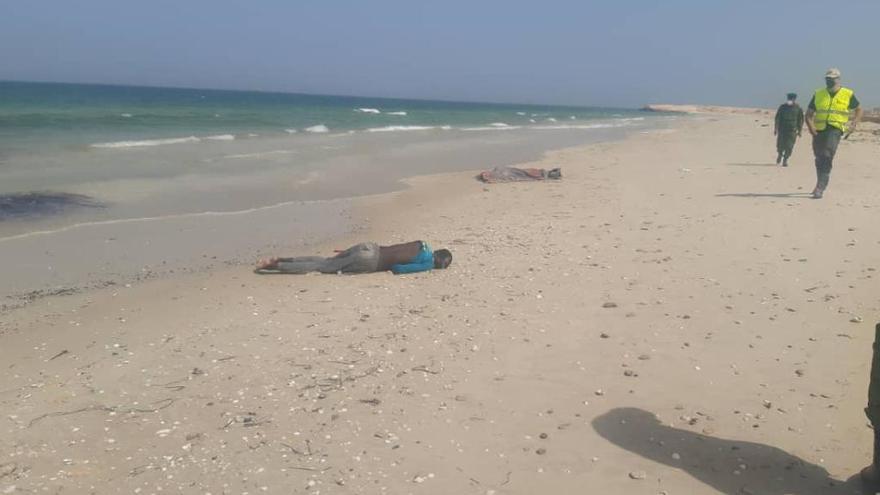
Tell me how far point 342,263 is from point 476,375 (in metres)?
2.90

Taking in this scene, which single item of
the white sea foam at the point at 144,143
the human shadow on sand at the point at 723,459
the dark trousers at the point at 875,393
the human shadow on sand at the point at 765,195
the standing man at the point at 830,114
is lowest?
the white sea foam at the point at 144,143

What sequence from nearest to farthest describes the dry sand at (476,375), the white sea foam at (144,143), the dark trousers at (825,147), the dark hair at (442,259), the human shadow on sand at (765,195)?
the dry sand at (476,375), the dark hair at (442,259), the dark trousers at (825,147), the human shadow on sand at (765,195), the white sea foam at (144,143)

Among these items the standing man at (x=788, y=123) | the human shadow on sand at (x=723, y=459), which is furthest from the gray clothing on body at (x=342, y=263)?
the standing man at (x=788, y=123)

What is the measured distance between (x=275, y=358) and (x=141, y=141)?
69.9ft

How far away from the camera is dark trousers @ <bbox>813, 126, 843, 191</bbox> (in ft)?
32.5

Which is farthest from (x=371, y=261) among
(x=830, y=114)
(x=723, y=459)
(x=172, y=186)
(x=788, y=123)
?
(x=788, y=123)

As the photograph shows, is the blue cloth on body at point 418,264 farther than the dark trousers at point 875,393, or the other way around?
the blue cloth on body at point 418,264

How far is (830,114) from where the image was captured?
31.9 ft

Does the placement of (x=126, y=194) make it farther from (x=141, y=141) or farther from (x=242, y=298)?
(x=141, y=141)

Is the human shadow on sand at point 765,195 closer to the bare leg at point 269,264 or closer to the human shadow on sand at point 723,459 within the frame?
the bare leg at point 269,264

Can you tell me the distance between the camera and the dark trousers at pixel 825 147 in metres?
9.91

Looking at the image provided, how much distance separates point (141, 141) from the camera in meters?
23.8

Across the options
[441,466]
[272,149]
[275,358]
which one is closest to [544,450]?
[441,466]

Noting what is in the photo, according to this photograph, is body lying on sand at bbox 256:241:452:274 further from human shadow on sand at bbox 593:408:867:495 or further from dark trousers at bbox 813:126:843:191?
dark trousers at bbox 813:126:843:191
